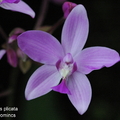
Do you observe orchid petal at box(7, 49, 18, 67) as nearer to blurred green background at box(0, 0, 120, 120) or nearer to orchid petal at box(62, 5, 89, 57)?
orchid petal at box(62, 5, 89, 57)

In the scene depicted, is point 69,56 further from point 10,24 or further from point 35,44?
point 10,24

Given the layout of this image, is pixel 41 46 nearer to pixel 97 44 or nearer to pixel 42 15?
pixel 42 15

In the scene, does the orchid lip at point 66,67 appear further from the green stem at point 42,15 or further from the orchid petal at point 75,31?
the green stem at point 42,15

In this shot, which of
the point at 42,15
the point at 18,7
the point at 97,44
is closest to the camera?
the point at 18,7

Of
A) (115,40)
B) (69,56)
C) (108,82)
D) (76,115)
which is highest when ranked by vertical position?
(69,56)

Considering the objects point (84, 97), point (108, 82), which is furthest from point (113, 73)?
point (84, 97)

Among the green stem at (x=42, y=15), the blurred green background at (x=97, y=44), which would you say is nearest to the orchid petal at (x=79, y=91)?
the green stem at (x=42, y=15)

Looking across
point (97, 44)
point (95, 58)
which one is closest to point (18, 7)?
point (95, 58)
